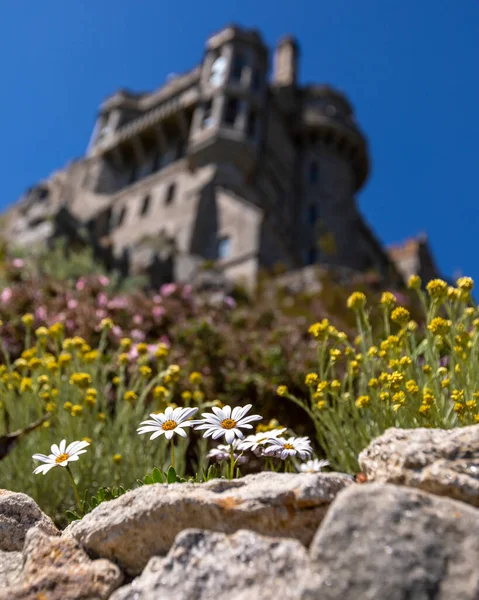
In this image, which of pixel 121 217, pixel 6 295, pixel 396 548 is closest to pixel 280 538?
pixel 396 548

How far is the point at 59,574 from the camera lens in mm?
1822

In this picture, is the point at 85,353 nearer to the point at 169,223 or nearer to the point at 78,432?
the point at 78,432

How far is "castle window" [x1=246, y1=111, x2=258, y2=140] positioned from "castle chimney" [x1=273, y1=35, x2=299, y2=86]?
11105mm

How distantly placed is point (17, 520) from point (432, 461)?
1.49m

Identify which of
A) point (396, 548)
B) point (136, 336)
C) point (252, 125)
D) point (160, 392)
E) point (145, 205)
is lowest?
point (396, 548)

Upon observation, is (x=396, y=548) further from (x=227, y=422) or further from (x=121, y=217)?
(x=121, y=217)

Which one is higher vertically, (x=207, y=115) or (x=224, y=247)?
(x=207, y=115)

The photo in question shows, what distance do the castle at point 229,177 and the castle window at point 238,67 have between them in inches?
2.8

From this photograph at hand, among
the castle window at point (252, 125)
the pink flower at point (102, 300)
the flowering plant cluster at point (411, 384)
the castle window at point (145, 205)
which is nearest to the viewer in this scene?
the flowering plant cluster at point (411, 384)

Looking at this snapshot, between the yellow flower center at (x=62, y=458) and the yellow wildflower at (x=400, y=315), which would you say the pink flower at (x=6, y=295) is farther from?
the yellow wildflower at (x=400, y=315)

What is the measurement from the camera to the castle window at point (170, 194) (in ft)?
90.7

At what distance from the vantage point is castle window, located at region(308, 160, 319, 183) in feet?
116

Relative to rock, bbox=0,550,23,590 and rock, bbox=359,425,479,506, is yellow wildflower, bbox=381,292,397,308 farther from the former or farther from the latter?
rock, bbox=0,550,23,590

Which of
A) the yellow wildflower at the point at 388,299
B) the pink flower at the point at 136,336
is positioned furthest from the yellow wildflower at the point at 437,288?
the pink flower at the point at 136,336
